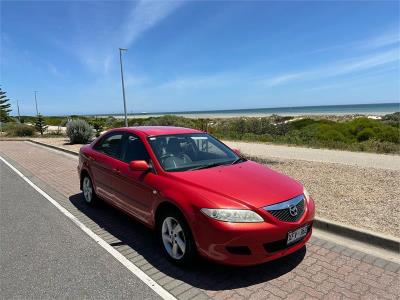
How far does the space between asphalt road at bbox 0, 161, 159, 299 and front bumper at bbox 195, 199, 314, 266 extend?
29.2 inches

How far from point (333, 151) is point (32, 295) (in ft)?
40.0

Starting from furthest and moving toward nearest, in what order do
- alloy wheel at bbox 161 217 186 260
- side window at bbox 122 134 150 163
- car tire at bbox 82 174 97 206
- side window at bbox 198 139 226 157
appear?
car tire at bbox 82 174 97 206, side window at bbox 198 139 226 157, side window at bbox 122 134 150 163, alloy wheel at bbox 161 217 186 260

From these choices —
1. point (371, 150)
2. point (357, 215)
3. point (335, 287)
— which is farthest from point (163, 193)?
point (371, 150)

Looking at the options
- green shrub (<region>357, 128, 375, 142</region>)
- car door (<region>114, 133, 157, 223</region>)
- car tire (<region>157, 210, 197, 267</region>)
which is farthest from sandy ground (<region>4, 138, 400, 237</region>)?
green shrub (<region>357, 128, 375, 142</region>)

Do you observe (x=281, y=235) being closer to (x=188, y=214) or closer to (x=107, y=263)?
(x=188, y=214)

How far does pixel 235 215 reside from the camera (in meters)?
3.57

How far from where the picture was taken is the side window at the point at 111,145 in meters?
5.68

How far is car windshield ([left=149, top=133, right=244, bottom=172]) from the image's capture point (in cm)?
466

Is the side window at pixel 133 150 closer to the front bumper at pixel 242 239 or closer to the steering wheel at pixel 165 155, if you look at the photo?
the steering wheel at pixel 165 155

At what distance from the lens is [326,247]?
15.0 feet

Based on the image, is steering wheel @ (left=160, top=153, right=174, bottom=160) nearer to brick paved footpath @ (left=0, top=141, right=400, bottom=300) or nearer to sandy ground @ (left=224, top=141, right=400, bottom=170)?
brick paved footpath @ (left=0, top=141, right=400, bottom=300)

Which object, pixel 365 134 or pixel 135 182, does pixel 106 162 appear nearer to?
pixel 135 182

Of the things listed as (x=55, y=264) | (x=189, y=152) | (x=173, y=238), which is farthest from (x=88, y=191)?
(x=173, y=238)

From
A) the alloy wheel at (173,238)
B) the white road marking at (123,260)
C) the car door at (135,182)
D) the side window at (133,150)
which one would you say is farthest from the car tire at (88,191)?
the alloy wheel at (173,238)
